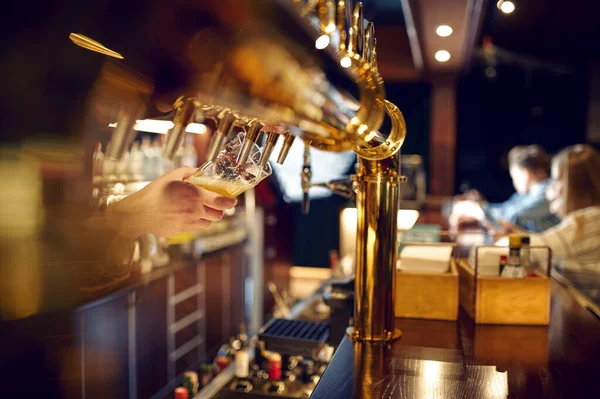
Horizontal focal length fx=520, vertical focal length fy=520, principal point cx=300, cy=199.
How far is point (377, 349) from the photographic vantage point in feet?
3.96

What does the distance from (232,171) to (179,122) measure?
0.27 metres

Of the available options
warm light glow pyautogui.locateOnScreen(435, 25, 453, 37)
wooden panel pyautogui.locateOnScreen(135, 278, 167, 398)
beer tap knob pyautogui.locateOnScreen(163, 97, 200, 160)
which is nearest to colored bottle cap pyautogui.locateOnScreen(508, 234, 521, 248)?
beer tap knob pyautogui.locateOnScreen(163, 97, 200, 160)

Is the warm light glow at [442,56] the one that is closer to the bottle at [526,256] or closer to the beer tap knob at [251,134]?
the bottle at [526,256]

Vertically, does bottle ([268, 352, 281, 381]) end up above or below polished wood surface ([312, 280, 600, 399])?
below

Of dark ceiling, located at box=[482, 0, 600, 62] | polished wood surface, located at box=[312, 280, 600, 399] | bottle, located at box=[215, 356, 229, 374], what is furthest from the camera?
dark ceiling, located at box=[482, 0, 600, 62]

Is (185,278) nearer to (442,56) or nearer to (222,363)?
(222,363)

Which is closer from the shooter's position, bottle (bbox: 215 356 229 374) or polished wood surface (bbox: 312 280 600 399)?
polished wood surface (bbox: 312 280 600 399)

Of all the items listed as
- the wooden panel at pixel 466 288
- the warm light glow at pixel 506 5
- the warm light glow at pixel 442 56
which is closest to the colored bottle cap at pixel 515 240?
the wooden panel at pixel 466 288

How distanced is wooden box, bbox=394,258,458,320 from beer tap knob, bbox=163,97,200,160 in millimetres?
815

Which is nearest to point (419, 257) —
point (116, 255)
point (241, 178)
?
point (241, 178)

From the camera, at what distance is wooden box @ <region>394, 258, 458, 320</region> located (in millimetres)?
1402

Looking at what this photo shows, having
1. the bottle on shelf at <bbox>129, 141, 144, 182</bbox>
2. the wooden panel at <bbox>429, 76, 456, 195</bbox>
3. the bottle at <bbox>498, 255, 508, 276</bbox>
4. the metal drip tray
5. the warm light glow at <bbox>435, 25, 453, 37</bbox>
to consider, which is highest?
the warm light glow at <bbox>435, 25, 453, 37</bbox>

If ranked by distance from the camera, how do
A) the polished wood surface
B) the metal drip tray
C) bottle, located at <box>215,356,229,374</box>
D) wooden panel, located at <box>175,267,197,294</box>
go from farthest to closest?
1. wooden panel, located at <box>175,267,197,294</box>
2. bottle, located at <box>215,356,229,374</box>
3. the metal drip tray
4. the polished wood surface

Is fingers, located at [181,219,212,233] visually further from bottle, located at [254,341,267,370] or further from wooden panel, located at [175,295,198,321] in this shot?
wooden panel, located at [175,295,198,321]
